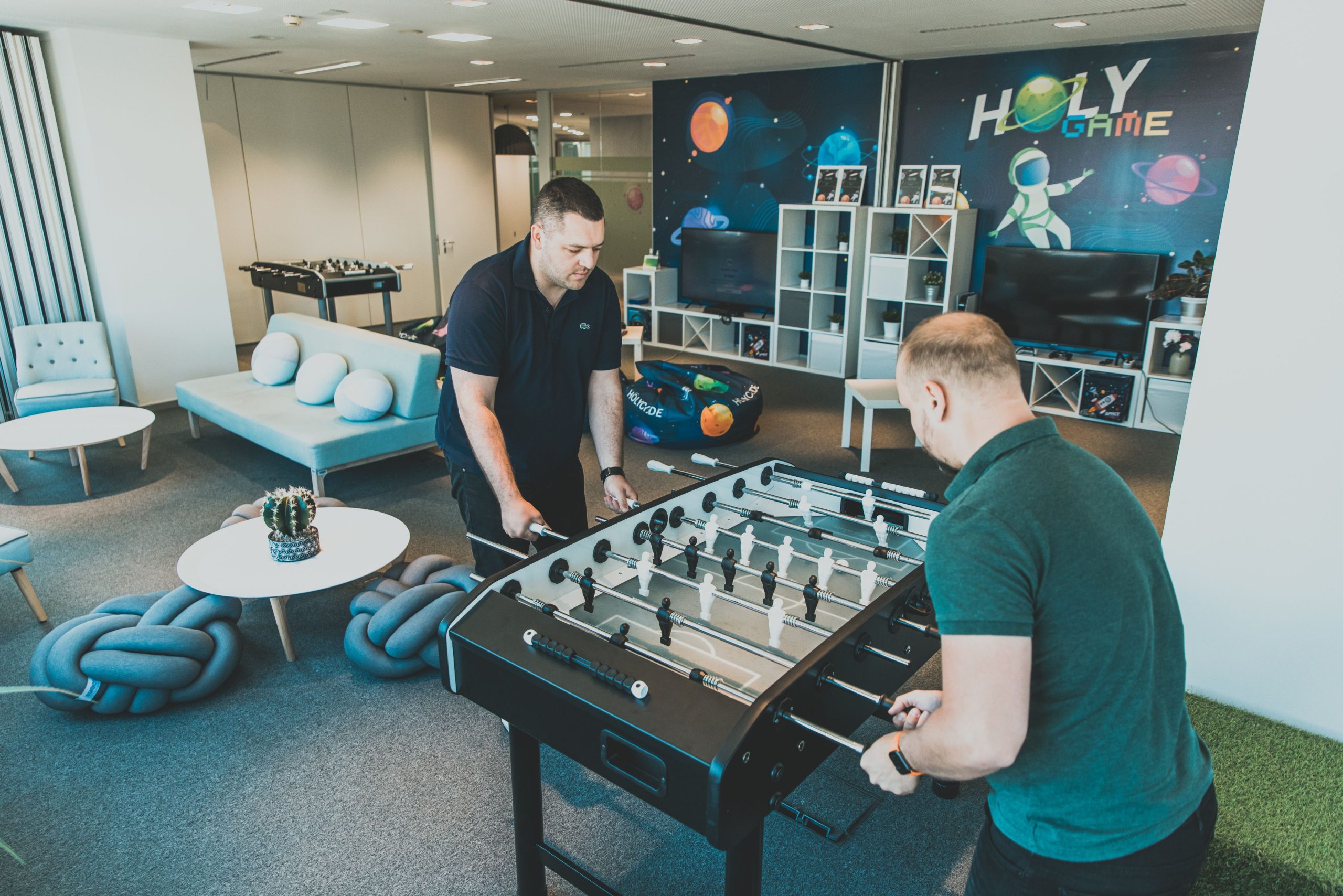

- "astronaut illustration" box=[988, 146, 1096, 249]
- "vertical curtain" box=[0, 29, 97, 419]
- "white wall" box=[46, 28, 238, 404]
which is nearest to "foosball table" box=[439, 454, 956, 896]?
"astronaut illustration" box=[988, 146, 1096, 249]

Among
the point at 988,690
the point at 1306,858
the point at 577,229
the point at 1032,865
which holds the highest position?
the point at 577,229

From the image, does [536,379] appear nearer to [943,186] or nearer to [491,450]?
[491,450]

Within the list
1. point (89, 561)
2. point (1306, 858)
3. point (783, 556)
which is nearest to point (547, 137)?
point (89, 561)

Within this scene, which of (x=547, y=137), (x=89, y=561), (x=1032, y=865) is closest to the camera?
(x=1032, y=865)

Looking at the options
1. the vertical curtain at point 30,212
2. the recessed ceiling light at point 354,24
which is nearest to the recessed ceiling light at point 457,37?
the recessed ceiling light at point 354,24

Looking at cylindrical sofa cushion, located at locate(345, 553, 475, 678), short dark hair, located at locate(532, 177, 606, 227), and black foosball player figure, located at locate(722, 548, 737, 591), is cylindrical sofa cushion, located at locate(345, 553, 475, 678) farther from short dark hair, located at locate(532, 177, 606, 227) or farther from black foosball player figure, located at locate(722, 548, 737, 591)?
short dark hair, located at locate(532, 177, 606, 227)

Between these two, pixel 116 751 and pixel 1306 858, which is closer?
pixel 1306 858

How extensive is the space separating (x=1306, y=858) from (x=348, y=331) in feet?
16.5

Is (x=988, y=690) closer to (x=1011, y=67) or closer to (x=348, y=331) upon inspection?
(x=348, y=331)

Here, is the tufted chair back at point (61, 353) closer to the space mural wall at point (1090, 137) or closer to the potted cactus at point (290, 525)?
the potted cactus at point (290, 525)

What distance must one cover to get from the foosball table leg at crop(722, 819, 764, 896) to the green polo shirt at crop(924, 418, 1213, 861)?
0.46 metres

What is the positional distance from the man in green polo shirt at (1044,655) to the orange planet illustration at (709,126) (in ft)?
23.7

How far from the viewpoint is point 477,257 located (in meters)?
10.0

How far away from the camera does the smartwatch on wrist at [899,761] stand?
1.25m
